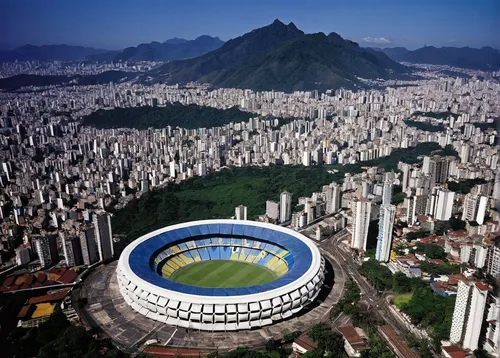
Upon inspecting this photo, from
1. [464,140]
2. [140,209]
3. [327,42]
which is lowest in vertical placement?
[140,209]

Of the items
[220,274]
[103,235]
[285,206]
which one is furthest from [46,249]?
[285,206]

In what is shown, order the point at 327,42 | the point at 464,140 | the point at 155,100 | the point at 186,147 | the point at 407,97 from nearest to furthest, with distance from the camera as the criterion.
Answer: the point at 464,140 < the point at 186,147 < the point at 407,97 < the point at 155,100 < the point at 327,42

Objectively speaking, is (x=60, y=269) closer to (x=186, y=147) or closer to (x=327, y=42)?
(x=186, y=147)

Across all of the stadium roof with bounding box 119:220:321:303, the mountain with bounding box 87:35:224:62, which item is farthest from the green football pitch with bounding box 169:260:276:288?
the mountain with bounding box 87:35:224:62

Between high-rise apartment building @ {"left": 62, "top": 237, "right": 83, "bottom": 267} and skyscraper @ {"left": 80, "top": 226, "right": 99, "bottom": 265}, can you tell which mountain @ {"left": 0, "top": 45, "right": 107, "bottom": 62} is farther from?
high-rise apartment building @ {"left": 62, "top": 237, "right": 83, "bottom": 267}

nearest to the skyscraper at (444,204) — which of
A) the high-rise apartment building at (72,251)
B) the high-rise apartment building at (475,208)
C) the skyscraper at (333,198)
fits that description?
the high-rise apartment building at (475,208)

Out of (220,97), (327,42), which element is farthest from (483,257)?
(327,42)
